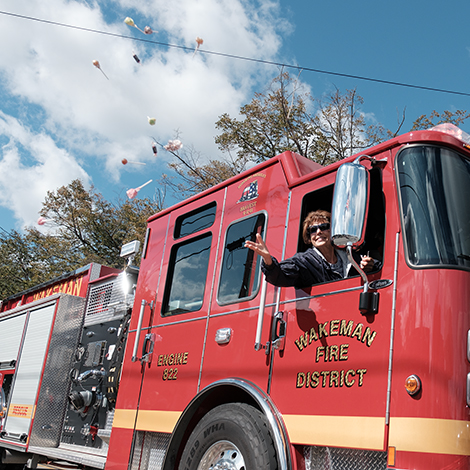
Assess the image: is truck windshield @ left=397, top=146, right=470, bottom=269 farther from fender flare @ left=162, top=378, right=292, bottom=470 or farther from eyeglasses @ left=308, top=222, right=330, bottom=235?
fender flare @ left=162, top=378, right=292, bottom=470

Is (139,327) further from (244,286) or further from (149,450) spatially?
(244,286)

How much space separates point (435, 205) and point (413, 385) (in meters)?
0.97

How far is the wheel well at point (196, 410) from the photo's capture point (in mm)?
3660

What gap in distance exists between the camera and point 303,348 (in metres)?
3.17

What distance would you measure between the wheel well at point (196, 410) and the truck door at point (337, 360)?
0.49 m

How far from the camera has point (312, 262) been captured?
3.36 meters

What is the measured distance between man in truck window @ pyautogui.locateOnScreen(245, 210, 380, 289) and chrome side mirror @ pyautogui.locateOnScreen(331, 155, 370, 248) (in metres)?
0.56

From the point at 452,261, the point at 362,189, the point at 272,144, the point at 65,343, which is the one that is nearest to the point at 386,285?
the point at 452,261

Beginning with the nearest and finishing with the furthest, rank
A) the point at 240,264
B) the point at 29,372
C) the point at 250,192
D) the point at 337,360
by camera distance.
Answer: the point at 337,360
the point at 240,264
the point at 250,192
the point at 29,372

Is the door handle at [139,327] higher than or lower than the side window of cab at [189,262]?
lower

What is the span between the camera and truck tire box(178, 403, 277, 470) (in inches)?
121

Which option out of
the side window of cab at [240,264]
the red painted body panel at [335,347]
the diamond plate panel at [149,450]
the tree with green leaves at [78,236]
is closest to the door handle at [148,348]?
the red painted body panel at [335,347]

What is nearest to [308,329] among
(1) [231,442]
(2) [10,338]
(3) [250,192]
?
(1) [231,442]

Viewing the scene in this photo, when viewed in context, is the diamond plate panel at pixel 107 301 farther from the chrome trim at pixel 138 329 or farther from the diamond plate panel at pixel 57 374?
the chrome trim at pixel 138 329
